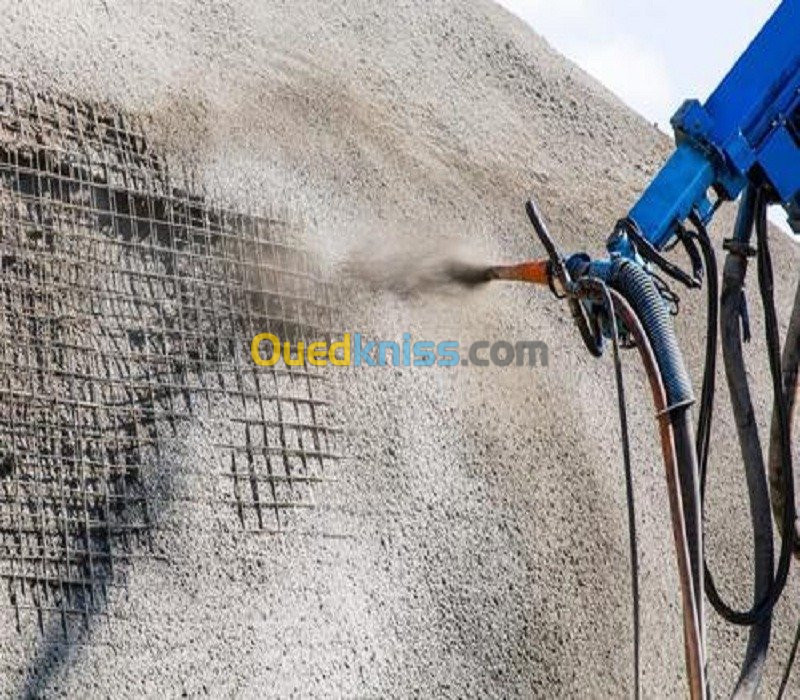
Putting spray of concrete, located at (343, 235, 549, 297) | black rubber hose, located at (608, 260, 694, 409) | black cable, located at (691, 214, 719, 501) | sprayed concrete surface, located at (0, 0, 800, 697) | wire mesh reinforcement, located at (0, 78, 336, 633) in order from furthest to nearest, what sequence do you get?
spray of concrete, located at (343, 235, 549, 297) < black cable, located at (691, 214, 719, 501) < sprayed concrete surface, located at (0, 0, 800, 697) < wire mesh reinforcement, located at (0, 78, 336, 633) < black rubber hose, located at (608, 260, 694, 409)

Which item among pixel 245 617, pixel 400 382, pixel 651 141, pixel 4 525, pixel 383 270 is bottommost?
pixel 245 617

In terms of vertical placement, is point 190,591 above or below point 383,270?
below

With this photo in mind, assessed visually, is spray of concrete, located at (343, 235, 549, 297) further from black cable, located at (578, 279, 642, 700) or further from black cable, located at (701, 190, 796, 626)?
black cable, located at (578, 279, 642, 700)

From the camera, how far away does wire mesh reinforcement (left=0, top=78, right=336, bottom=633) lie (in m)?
6.01

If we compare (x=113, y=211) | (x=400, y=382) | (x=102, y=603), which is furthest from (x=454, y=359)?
(x=102, y=603)

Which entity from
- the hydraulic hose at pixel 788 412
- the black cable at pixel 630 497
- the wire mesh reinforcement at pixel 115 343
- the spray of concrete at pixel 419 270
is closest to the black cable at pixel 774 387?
the hydraulic hose at pixel 788 412

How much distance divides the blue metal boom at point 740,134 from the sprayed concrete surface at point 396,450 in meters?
1.54

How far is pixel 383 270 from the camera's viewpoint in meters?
7.75

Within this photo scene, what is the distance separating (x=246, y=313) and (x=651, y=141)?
4680 millimetres

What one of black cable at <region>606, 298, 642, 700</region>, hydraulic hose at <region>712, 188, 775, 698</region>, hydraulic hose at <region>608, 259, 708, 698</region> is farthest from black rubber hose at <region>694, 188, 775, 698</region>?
black cable at <region>606, 298, 642, 700</region>

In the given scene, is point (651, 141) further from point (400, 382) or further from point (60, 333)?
point (60, 333)

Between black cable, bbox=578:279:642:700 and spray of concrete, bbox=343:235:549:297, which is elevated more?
spray of concrete, bbox=343:235:549:297

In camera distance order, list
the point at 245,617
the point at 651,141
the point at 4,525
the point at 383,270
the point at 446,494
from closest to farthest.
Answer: the point at 4,525 → the point at 245,617 → the point at 446,494 → the point at 383,270 → the point at 651,141

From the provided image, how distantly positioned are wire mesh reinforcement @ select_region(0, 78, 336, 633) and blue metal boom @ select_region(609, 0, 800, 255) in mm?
1627
